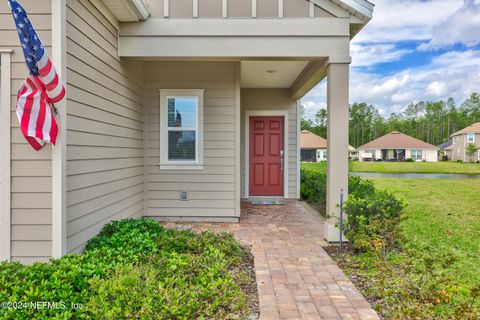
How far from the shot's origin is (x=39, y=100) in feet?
9.34

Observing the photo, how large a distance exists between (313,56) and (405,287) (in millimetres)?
3119

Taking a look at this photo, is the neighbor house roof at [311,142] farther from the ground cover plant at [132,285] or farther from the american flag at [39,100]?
the american flag at [39,100]

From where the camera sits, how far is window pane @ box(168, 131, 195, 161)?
578cm

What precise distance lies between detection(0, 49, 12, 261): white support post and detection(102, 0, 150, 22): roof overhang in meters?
1.51

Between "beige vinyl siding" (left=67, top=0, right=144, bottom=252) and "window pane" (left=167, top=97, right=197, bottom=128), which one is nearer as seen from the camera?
"beige vinyl siding" (left=67, top=0, right=144, bottom=252)

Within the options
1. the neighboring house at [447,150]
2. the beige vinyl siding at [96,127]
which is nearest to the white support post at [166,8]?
the beige vinyl siding at [96,127]

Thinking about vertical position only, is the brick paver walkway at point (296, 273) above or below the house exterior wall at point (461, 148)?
below

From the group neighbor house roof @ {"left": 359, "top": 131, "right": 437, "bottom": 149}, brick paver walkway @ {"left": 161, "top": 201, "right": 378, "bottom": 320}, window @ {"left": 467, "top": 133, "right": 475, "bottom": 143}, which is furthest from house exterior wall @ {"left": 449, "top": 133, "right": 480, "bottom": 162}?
brick paver walkway @ {"left": 161, "top": 201, "right": 378, "bottom": 320}

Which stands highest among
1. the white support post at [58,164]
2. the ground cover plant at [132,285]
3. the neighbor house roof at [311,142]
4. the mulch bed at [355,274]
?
the neighbor house roof at [311,142]

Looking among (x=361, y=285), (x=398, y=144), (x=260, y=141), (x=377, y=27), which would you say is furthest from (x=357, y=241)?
(x=398, y=144)

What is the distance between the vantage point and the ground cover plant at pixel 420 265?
2.60m

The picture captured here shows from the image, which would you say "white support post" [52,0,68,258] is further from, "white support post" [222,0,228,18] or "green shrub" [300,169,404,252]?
"green shrub" [300,169,404,252]

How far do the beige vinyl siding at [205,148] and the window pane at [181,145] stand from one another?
222 mm

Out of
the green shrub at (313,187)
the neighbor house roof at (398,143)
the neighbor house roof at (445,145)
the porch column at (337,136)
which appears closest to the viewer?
the porch column at (337,136)
